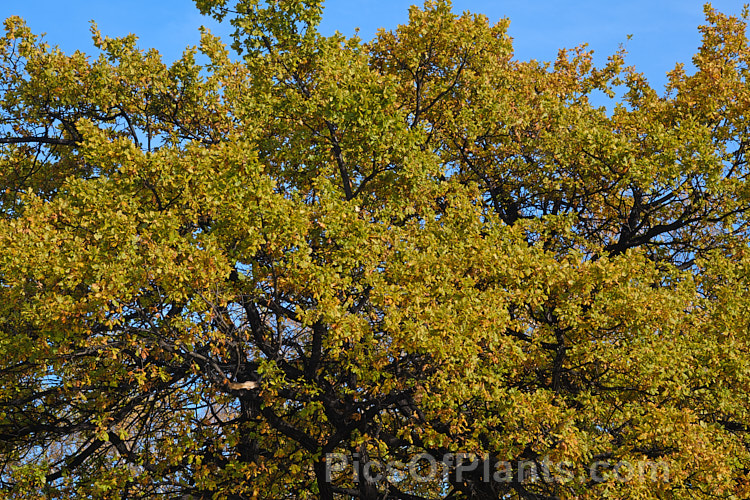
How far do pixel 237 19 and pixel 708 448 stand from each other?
11.2 metres

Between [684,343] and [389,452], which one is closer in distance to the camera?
[684,343]

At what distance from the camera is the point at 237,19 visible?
47.1 ft

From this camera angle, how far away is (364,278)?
41.1ft

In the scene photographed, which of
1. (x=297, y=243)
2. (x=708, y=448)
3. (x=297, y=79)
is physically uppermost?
(x=297, y=79)

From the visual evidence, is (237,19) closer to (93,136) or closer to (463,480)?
(93,136)

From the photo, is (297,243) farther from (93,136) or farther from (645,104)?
(645,104)

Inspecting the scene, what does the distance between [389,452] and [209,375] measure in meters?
4.06

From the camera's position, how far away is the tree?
38.1 ft

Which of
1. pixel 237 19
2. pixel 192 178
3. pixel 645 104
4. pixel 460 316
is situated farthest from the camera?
pixel 645 104

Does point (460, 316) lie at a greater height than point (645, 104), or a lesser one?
lesser

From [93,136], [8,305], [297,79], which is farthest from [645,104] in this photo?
[8,305]

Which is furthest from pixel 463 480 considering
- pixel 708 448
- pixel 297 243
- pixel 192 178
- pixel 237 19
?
pixel 237 19

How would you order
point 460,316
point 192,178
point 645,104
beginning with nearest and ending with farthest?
point 460,316 → point 192,178 → point 645,104

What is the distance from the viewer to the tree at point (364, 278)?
11.6m
